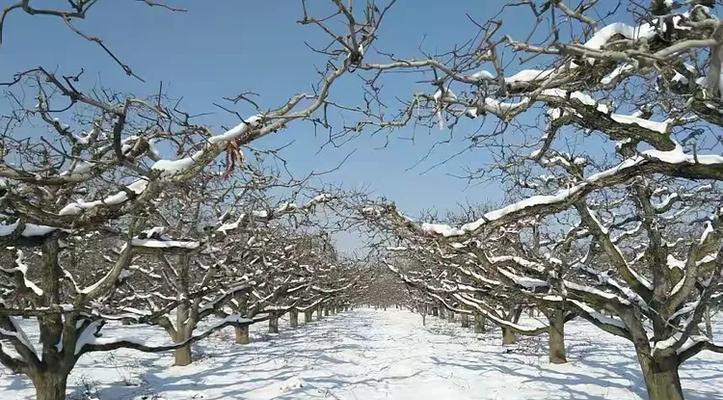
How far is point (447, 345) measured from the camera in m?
19.5

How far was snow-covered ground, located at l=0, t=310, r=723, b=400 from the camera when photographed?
404 inches

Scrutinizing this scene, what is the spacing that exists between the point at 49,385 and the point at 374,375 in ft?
23.6

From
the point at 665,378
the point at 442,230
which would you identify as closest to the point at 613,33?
the point at 442,230

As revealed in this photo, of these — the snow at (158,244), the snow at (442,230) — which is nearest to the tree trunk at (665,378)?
the snow at (442,230)

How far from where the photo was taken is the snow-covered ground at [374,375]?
1026 cm

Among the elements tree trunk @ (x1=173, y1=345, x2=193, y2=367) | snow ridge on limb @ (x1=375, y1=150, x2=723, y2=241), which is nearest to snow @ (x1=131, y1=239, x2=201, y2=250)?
snow ridge on limb @ (x1=375, y1=150, x2=723, y2=241)

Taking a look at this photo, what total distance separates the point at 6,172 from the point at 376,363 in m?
12.7

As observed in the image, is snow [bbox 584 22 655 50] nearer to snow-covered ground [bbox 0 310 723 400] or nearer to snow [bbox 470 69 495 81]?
snow [bbox 470 69 495 81]

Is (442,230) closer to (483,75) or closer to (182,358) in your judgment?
(483,75)

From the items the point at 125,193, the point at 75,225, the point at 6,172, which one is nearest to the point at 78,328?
the point at 75,225

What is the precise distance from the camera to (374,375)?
40.9 feet

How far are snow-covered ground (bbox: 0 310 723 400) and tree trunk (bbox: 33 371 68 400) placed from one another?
2632 mm

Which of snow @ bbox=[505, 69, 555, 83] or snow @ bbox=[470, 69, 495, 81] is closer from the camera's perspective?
snow @ bbox=[470, 69, 495, 81]

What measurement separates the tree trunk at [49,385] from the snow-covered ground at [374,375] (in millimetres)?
2632
